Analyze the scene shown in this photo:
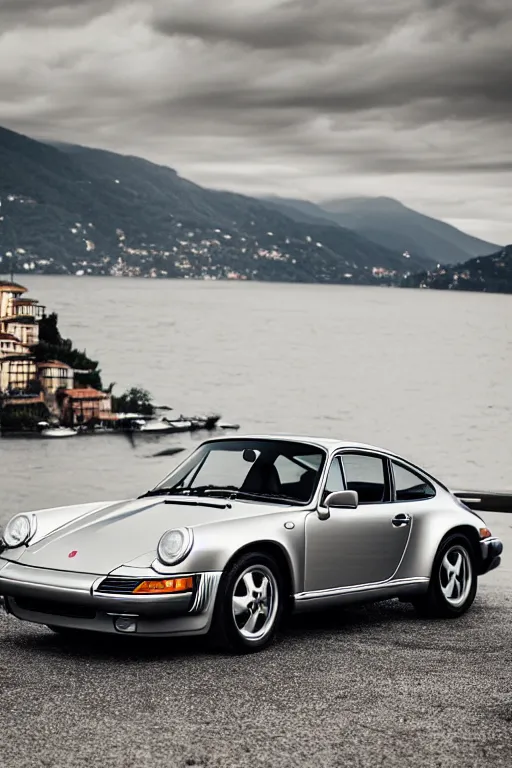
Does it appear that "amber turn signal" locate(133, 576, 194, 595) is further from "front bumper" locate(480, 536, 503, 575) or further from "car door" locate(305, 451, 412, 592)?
"front bumper" locate(480, 536, 503, 575)

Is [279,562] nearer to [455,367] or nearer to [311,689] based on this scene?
[311,689]

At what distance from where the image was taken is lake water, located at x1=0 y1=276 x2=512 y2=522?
2238 inches

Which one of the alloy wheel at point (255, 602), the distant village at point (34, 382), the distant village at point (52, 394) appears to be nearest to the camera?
the alloy wheel at point (255, 602)

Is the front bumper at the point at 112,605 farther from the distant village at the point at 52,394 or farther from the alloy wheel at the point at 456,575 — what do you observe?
the distant village at the point at 52,394

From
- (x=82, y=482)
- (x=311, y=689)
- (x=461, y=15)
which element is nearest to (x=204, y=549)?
(x=311, y=689)

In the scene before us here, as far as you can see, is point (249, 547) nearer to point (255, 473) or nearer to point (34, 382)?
point (255, 473)

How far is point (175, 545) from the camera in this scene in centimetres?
689

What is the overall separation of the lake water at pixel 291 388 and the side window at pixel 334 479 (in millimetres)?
15455

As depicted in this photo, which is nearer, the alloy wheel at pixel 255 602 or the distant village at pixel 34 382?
the alloy wheel at pixel 255 602

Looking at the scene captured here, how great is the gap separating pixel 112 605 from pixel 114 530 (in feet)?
2.23

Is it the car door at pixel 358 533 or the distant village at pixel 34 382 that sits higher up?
the car door at pixel 358 533

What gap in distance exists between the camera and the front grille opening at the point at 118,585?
678 centimetres

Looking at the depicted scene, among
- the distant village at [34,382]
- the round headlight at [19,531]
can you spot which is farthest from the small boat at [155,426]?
the round headlight at [19,531]

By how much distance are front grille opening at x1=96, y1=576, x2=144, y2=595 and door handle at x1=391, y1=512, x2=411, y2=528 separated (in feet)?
7.25
